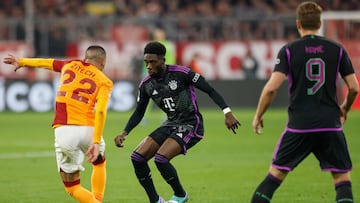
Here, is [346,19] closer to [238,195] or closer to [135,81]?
[135,81]

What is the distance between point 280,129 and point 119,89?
27.6ft

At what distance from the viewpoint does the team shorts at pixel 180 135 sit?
11.0 metres

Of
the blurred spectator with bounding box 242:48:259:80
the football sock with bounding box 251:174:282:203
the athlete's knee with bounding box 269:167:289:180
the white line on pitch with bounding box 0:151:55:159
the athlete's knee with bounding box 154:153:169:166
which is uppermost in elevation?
the athlete's knee with bounding box 269:167:289:180

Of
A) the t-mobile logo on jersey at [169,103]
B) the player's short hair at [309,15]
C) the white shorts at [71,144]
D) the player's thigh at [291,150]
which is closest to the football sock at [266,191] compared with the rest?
the player's thigh at [291,150]

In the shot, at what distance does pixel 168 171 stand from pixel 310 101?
2.85m

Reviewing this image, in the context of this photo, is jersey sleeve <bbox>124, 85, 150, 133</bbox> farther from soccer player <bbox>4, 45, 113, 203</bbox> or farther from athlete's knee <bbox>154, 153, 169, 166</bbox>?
soccer player <bbox>4, 45, 113, 203</bbox>

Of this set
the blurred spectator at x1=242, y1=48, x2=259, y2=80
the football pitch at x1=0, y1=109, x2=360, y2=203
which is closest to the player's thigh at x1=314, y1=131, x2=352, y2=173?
the football pitch at x1=0, y1=109, x2=360, y2=203

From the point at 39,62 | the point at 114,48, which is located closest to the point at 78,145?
the point at 39,62

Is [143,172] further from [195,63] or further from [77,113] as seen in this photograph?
[195,63]

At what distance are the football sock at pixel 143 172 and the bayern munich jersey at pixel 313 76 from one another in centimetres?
275

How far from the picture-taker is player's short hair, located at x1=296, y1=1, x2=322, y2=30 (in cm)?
844

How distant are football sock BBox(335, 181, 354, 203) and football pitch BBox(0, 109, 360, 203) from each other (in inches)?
116

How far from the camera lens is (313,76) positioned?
8.49m

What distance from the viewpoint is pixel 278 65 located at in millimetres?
8477
